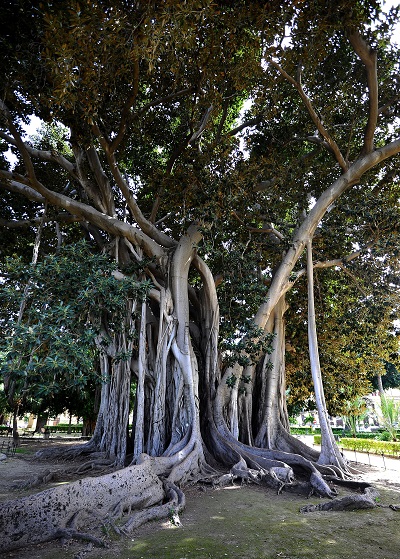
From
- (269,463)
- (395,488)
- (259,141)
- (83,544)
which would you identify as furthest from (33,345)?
(259,141)

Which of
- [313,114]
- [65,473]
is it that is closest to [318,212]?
[313,114]

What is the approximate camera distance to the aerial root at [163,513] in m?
3.59

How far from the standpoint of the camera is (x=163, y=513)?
3975 millimetres

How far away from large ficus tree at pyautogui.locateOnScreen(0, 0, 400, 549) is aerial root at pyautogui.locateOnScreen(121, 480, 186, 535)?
52mm

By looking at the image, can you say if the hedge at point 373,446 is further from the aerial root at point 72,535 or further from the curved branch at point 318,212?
the aerial root at point 72,535

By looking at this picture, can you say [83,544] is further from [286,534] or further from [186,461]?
[186,461]

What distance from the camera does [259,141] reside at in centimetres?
921

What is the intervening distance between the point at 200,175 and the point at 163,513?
5.31 meters

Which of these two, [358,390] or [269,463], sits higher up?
[358,390]

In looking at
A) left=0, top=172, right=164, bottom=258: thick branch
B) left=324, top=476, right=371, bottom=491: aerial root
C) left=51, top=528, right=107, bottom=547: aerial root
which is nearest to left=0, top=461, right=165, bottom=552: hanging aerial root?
left=51, top=528, right=107, bottom=547: aerial root

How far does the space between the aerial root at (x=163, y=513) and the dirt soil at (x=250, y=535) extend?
0.07m

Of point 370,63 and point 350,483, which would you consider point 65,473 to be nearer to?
point 350,483

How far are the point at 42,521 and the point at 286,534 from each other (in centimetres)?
207

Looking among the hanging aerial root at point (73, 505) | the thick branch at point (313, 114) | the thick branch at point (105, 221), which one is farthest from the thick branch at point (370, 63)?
the hanging aerial root at point (73, 505)
